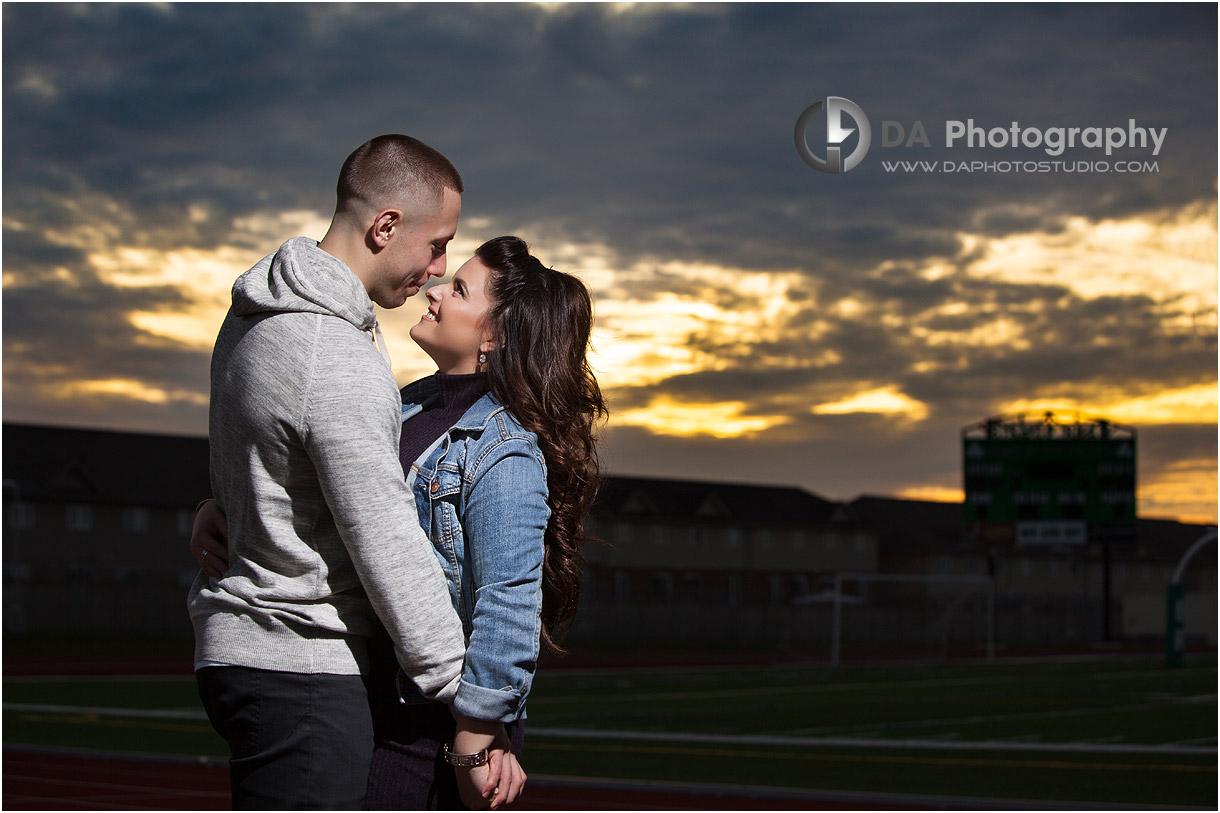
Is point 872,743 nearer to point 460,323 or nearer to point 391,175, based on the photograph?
point 460,323

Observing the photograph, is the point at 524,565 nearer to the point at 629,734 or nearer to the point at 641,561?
the point at 629,734

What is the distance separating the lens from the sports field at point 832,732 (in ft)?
39.1

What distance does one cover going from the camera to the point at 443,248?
254cm

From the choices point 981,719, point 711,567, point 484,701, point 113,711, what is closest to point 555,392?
point 484,701

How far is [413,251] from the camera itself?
2.49 metres

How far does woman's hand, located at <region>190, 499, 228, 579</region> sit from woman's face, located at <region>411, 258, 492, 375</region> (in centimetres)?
54

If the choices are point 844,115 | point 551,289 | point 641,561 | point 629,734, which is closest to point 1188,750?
point 629,734

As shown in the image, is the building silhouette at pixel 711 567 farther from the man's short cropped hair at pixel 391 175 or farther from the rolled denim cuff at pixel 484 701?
the rolled denim cuff at pixel 484 701

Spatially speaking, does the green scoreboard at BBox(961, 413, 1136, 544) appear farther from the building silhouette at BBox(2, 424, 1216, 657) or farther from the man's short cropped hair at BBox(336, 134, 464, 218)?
the man's short cropped hair at BBox(336, 134, 464, 218)

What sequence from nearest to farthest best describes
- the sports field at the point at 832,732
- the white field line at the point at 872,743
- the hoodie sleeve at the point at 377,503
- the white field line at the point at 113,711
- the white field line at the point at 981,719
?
the hoodie sleeve at the point at 377,503 → the sports field at the point at 832,732 → the white field line at the point at 872,743 → the white field line at the point at 981,719 → the white field line at the point at 113,711

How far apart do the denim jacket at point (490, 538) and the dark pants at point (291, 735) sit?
0.43ft

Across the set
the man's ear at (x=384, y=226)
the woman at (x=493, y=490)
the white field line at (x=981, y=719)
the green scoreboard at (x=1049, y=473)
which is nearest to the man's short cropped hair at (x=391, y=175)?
the man's ear at (x=384, y=226)

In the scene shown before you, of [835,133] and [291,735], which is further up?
[835,133]

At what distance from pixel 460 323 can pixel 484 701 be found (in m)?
0.79
